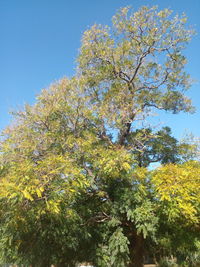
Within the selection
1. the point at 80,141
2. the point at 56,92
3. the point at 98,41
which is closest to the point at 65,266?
the point at 80,141

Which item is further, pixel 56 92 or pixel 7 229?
pixel 56 92

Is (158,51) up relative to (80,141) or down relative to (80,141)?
up

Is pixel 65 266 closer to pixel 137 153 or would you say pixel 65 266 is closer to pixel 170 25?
pixel 137 153

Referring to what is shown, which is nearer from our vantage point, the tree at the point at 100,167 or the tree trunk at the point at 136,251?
the tree at the point at 100,167

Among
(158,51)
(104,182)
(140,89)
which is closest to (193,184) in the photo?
(104,182)

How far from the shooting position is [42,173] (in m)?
8.74

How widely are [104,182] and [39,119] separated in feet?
14.8

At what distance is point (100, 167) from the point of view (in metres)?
10.7

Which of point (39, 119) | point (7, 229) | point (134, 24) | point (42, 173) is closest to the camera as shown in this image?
point (42, 173)

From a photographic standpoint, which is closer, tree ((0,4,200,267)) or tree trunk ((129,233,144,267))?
tree ((0,4,200,267))

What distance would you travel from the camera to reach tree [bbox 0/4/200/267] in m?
9.09

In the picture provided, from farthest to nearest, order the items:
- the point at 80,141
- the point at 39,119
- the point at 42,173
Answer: the point at 39,119, the point at 80,141, the point at 42,173

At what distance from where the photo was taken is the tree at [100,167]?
9.09m

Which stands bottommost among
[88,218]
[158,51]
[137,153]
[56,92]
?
[88,218]
